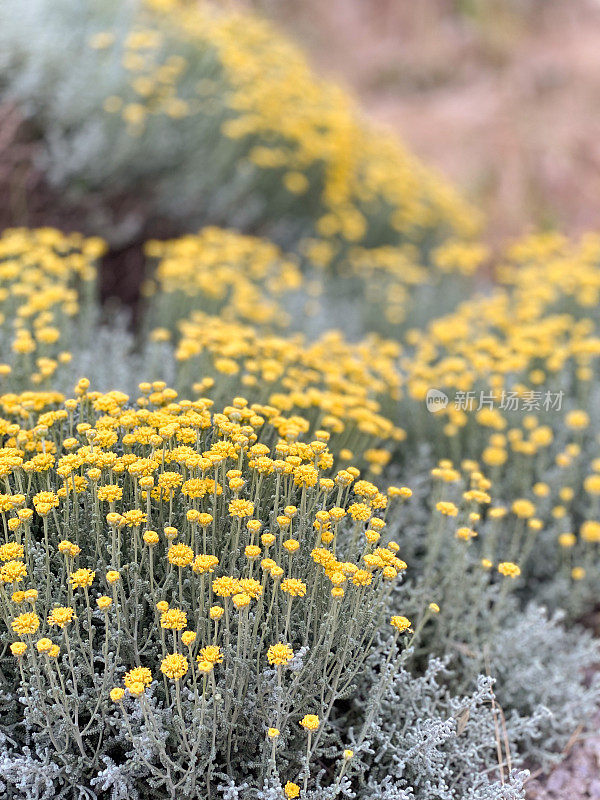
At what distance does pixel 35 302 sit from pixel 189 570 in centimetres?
129

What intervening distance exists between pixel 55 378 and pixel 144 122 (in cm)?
201

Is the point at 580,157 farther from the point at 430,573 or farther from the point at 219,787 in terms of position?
the point at 219,787

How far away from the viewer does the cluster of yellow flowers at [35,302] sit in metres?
2.56

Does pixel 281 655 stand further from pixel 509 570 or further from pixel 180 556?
pixel 509 570

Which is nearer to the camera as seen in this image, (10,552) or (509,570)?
(10,552)

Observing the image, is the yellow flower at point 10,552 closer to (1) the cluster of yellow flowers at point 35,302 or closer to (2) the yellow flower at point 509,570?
(1) the cluster of yellow flowers at point 35,302

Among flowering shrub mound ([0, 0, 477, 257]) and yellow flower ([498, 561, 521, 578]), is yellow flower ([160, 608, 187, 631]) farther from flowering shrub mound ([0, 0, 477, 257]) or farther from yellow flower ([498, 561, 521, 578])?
flowering shrub mound ([0, 0, 477, 257])

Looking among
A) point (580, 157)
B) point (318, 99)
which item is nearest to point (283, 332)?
point (318, 99)

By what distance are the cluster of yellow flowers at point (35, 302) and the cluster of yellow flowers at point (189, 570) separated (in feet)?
1.91

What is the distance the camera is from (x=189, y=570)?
1805mm

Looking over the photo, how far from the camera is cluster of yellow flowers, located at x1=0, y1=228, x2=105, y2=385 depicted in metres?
2.56

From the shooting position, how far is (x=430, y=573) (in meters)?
2.24

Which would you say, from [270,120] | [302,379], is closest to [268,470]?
[302,379]

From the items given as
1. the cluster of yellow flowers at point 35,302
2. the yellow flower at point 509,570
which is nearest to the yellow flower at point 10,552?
the cluster of yellow flowers at point 35,302
